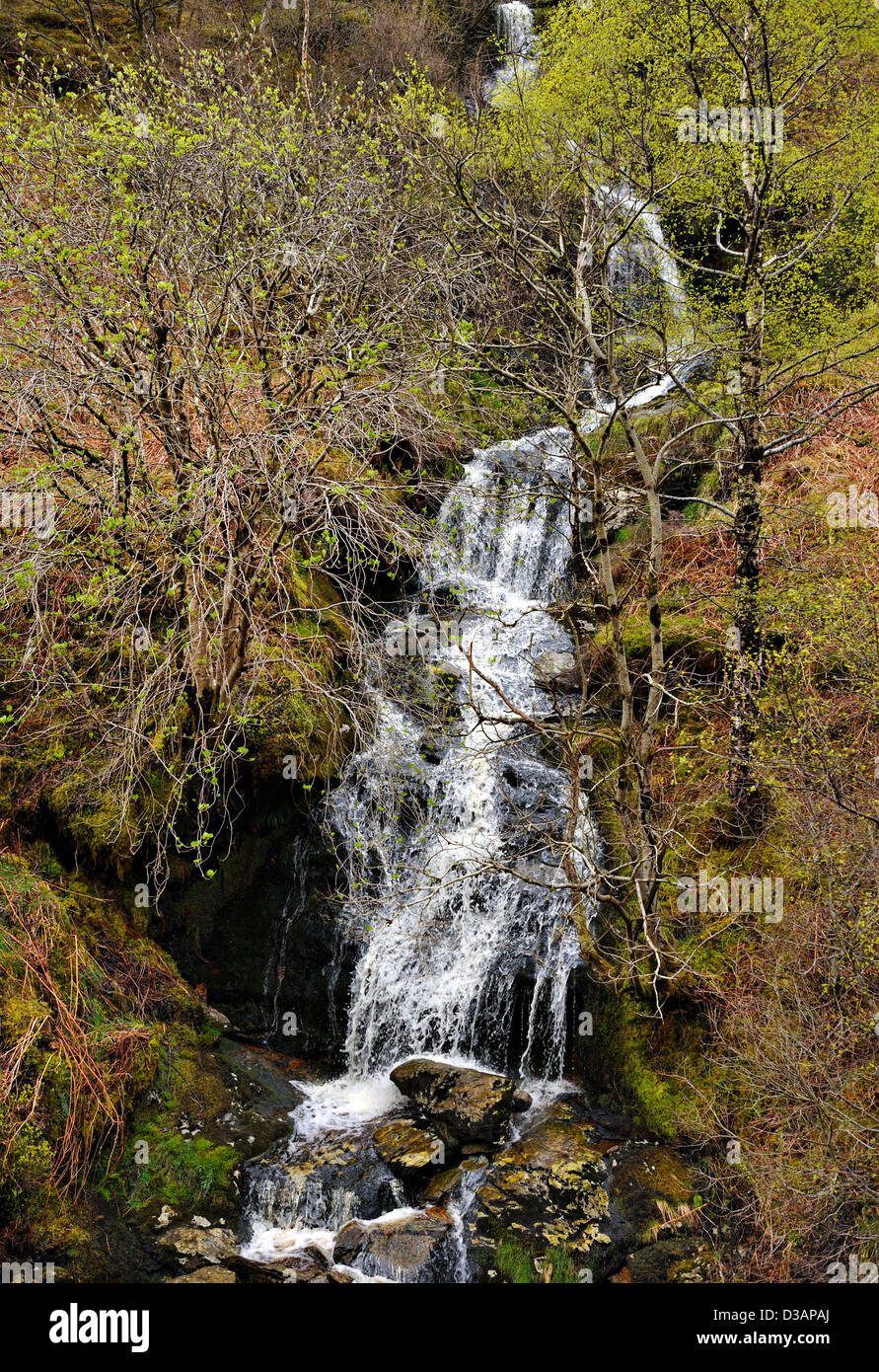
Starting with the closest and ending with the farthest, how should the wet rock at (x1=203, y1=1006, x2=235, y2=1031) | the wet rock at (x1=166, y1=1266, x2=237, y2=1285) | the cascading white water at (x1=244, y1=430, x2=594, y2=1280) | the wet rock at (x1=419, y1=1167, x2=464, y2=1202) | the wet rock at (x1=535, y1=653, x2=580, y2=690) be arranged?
the wet rock at (x1=166, y1=1266, x2=237, y2=1285), the wet rock at (x1=419, y1=1167, x2=464, y2=1202), the cascading white water at (x1=244, y1=430, x2=594, y2=1280), the wet rock at (x1=203, y1=1006, x2=235, y2=1031), the wet rock at (x1=535, y1=653, x2=580, y2=690)

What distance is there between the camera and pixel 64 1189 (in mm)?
5520

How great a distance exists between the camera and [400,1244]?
5926mm

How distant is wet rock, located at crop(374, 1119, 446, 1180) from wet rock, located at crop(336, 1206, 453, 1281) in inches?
13.7

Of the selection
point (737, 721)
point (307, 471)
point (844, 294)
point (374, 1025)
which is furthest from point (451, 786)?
point (844, 294)

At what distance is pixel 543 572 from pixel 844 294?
21.0 feet

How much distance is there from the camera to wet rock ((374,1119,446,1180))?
6605 mm

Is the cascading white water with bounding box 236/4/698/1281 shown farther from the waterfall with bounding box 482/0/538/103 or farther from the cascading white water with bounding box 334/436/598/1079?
the waterfall with bounding box 482/0/538/103

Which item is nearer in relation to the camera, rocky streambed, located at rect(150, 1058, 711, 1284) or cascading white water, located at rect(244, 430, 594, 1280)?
rocky streambed, located at rect(150, 1058, 711, 1284)

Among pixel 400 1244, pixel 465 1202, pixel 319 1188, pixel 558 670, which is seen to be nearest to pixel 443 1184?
pixel 465 1202

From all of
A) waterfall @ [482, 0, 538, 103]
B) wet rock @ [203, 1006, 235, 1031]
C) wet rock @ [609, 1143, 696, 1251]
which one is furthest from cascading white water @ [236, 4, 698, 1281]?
waterfall @ [482, 0, 538, 103]

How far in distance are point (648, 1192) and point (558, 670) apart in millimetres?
5951

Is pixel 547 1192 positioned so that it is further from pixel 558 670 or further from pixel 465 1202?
pixel 558 670

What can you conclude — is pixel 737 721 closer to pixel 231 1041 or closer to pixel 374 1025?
pixel 374 1025

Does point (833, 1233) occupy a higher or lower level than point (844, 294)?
lower
